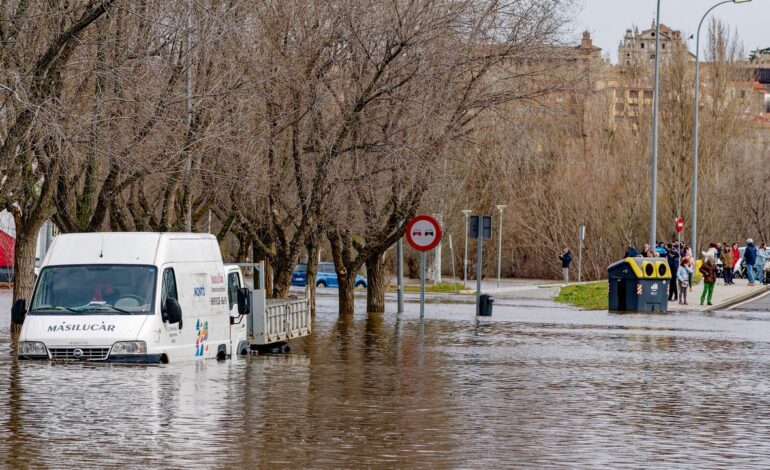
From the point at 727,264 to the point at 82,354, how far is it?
5010 centimetres

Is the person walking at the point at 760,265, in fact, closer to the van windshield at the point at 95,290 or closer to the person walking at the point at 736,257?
the person walking at the point at 736,257

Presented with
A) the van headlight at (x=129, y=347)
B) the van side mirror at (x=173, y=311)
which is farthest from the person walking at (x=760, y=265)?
the van headlight at (x=129, y=347)

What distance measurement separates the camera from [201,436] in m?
13.9

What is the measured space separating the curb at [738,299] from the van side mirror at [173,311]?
96.1 feet

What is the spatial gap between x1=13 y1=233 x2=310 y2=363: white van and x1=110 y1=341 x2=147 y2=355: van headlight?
0.01 metres

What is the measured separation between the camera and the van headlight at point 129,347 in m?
19.9

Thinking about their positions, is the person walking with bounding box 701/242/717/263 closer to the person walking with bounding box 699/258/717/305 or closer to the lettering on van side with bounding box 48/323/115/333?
the person walking with bounding box 699/258/717/305

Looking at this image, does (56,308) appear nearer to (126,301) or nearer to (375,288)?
(126,301)

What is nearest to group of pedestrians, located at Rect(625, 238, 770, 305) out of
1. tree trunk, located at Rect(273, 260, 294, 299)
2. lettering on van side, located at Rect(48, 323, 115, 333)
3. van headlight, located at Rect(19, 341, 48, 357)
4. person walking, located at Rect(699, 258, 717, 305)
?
person walking, located at Rect(699, 258, 717, 305)

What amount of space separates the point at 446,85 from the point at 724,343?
26.6 ft

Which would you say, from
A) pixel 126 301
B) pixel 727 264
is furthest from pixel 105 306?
pixel 727 264

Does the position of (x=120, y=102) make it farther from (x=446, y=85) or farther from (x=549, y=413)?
(x=549, y=413)

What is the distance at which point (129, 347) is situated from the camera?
1997 centimetres

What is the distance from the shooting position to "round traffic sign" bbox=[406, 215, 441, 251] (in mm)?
36719
